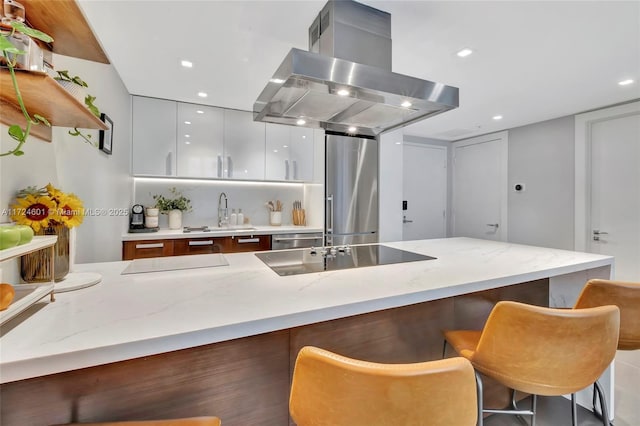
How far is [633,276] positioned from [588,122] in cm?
172

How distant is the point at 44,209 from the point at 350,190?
291 centimetres

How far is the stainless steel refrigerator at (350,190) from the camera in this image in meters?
3.50

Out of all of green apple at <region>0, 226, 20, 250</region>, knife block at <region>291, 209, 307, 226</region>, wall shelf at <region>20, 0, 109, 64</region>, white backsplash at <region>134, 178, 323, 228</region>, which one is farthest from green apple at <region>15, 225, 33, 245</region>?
knife block at <region>291, 209, 307, 226</region>

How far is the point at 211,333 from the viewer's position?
0.75 m

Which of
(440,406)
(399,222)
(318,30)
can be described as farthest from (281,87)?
(399,222)

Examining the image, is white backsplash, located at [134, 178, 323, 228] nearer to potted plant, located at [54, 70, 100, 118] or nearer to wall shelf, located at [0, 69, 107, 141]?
wall shelf, located at [0, 69, 107, 141]

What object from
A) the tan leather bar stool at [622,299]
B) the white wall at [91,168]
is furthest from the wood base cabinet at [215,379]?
the tan leather bar stool at [622,299]

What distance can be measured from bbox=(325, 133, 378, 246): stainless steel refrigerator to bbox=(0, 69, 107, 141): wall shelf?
2542 millimetres

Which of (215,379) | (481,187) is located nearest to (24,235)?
(215,379)

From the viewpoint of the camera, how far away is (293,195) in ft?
13.2

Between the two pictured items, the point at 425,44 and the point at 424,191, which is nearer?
the point at 425,44

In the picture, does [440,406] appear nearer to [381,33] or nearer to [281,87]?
[281,87]

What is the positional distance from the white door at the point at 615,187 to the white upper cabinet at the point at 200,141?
4170mm

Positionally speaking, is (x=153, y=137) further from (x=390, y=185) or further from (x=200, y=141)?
(x=390, y=185)
